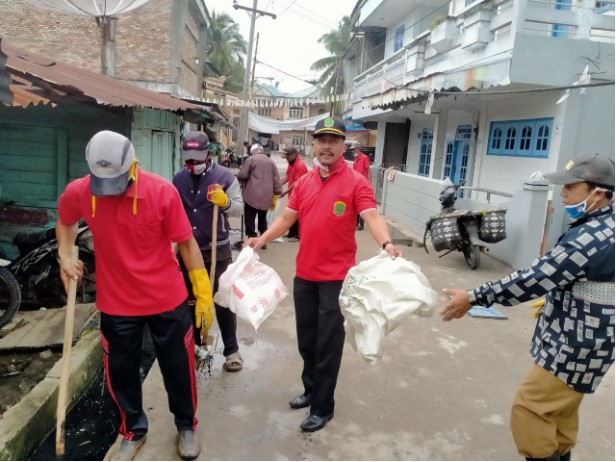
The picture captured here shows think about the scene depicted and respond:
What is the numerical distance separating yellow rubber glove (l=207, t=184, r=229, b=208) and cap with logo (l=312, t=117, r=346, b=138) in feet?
2.89

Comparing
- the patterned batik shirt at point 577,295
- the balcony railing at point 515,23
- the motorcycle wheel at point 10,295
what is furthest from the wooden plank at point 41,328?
the balcony railing at point 515,23

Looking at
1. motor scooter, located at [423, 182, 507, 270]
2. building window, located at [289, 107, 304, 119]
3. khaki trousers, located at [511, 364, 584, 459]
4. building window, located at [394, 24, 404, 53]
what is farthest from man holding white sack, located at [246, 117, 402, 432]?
building window, located at [289, 107, 304, 119]

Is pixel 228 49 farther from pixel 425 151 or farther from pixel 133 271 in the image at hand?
pixel 133 271

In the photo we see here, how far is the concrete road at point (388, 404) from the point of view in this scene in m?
2.80

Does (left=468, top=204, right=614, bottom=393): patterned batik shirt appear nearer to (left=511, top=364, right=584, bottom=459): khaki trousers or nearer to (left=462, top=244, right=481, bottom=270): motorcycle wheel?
(left=511, top=364, right=584, bottom=459): khaki trousers

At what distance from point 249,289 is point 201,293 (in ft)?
1.14

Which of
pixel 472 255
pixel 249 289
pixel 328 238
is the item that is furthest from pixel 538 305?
pixel 472 255

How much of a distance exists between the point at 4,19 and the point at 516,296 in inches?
719

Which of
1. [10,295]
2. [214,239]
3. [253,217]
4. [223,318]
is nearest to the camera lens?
[214,239]

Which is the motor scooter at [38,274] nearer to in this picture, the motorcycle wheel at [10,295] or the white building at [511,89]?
the motorcycle wheel at [10,295]

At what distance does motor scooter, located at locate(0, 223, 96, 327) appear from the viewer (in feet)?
15.0

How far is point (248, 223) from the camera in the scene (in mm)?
7676

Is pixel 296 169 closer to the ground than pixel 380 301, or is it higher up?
higher up

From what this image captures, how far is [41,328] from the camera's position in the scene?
4.61 m
